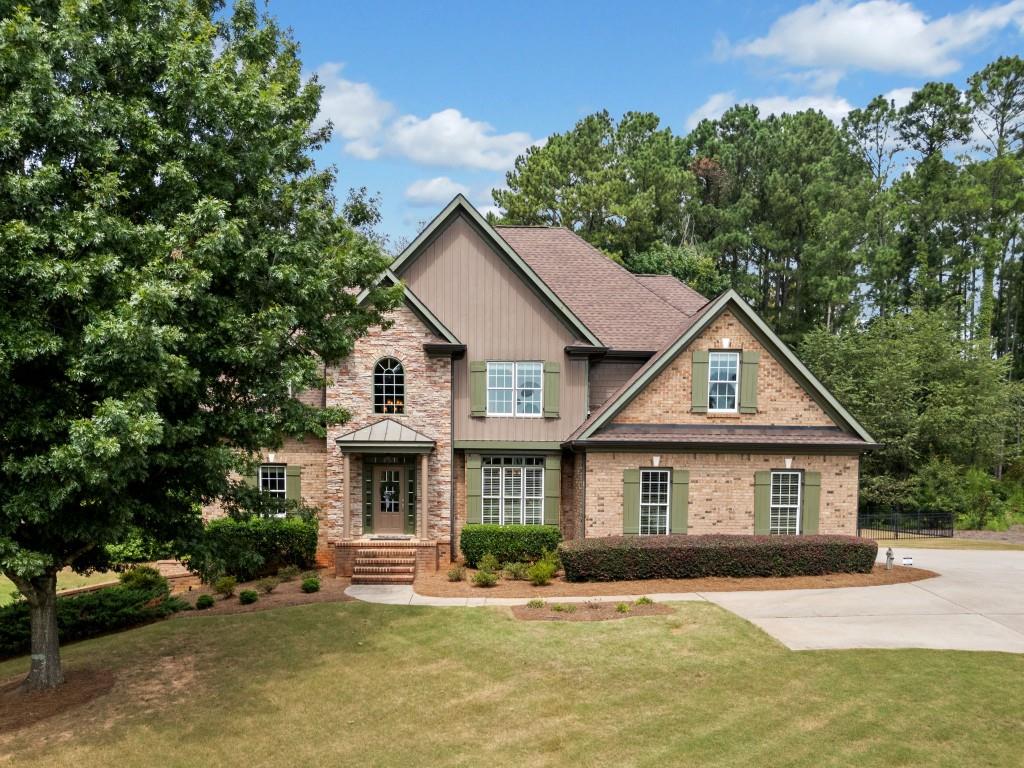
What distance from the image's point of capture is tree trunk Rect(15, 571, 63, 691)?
10.2m

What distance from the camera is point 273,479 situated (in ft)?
64.7

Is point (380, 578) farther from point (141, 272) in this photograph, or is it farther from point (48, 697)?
point (141, 272)

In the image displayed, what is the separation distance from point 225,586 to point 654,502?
36.4 feet

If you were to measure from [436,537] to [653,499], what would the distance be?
244 inches

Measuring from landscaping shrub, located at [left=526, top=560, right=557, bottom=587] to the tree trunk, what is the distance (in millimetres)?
9665

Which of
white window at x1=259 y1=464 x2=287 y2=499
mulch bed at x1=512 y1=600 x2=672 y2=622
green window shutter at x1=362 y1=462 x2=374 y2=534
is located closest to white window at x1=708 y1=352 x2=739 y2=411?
mulch bed at x1=512 y1=600 x2=672 y2=622

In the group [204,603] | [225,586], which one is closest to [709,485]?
[225,586]

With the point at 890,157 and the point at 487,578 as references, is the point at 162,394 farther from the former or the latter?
the point at 890,157

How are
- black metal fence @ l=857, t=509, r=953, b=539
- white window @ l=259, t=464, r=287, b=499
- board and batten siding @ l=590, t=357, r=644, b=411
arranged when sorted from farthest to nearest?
black metal fence @ l=857, t=509, r=953, b=539
board and batten siding @ l=590, t=357, r=644, b=411
white window @ l=259, t=464, r=287, b=499

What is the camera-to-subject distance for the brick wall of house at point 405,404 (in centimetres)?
1845

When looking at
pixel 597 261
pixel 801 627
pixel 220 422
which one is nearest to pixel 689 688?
pixel 801 627

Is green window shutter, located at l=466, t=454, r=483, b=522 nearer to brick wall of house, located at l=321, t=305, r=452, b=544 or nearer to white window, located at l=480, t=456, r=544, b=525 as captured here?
white window, located at l=480, t=456, r=544, b=525

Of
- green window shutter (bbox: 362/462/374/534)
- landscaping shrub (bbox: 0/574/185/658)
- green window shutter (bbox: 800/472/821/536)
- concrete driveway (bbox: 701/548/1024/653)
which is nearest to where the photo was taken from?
concrete driveway (bbox: 701/548/1024/653)

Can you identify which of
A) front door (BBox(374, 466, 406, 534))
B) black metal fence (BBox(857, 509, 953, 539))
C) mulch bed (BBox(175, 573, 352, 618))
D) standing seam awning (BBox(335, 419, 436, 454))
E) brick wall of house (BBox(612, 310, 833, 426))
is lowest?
black metal fence (BBox(857, 509, 953, 539))
